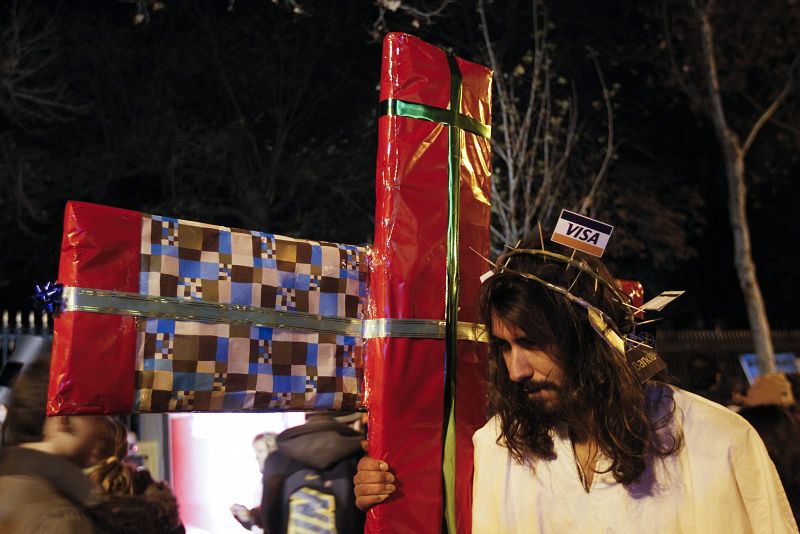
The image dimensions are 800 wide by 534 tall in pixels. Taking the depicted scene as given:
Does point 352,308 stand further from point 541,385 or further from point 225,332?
point 541,385

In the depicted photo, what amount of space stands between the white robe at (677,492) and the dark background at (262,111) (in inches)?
529

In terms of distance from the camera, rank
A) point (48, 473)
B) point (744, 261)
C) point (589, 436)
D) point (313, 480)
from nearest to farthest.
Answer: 1. point (589, 436)
2. point (48, 473)
3. point (313, 480)
4. point (744, 261)

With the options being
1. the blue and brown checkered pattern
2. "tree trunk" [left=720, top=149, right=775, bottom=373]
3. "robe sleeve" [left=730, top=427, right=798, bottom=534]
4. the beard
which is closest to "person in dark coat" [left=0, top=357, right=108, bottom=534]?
the blue and brown checkered pattern

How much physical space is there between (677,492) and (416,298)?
887mm

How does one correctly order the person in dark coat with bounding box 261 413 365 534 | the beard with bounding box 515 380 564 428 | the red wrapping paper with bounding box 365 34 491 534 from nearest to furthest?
the beard with bounding box 515 380 564 428
the red wrapping paper with bounding box 365 34 491 534
the person in dark coat with bounding box 261 413 365 534

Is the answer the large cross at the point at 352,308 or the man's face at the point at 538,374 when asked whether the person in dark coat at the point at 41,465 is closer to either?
the large cross at the point at 352,308

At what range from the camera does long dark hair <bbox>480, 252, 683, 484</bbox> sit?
6.63ft

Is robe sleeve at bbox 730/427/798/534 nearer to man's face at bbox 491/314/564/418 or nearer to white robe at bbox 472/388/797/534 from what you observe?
white robe at bbox 472/388/797/534

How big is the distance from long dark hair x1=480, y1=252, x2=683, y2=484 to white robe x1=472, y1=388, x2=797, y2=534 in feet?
0.14

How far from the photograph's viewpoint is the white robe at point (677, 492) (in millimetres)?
1907

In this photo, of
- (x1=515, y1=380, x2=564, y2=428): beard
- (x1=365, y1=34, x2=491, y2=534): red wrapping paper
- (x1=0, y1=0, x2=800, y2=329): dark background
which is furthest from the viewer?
(x1=0, y1=0, x2=800, y2=329): dark background

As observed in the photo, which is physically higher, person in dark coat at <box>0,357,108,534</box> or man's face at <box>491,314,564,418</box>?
man's face at <box>491,314,564,418</box>

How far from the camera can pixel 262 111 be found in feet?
55.5

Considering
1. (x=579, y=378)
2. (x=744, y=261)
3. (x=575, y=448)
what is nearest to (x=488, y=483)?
(x=575, y=448)
